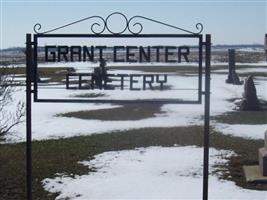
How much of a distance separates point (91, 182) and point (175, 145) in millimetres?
3751

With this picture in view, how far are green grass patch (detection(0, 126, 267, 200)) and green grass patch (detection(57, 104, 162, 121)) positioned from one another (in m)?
2.60

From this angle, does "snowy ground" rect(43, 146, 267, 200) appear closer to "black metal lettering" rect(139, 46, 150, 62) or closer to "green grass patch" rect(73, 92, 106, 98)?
"black metal lettering" rect(139, 46, 150, 62)

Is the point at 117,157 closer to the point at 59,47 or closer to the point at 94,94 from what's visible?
the point at 59,47

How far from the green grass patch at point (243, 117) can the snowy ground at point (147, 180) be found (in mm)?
4675

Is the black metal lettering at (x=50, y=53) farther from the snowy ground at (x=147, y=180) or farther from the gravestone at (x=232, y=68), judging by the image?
the gravestone at (x=232, y=68)

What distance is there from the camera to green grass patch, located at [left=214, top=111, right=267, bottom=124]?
1522 cm

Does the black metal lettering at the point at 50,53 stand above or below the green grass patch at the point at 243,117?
above

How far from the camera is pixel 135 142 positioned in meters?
12.0

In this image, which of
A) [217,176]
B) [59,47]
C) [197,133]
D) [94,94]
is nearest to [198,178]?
[217,176]

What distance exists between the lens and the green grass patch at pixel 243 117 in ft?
49.9

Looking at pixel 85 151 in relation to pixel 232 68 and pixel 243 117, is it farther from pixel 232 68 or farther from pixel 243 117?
pixel 232 68

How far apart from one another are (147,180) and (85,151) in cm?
284

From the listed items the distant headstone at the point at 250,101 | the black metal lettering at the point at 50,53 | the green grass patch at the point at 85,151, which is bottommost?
the green grass patch at the point at 85,151

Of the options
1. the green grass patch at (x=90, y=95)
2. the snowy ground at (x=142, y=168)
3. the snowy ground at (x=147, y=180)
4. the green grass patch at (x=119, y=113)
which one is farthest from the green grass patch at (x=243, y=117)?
the green grass patch at (x=90, y=95)
